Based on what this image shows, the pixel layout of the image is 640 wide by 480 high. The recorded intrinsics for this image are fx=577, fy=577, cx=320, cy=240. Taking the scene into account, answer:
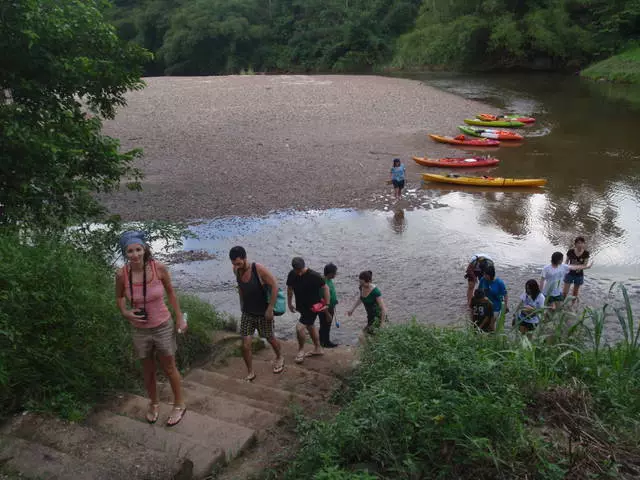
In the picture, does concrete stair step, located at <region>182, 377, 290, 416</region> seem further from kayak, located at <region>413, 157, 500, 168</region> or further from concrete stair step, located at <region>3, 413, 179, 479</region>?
kayak, located at <region>413, 157, 500, 168</region>

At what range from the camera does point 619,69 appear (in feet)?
121

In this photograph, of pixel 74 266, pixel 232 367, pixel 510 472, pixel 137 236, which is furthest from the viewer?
pixel 232 367

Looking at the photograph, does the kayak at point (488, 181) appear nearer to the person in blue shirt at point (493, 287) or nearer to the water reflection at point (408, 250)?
the water reflection at point (408, 250)

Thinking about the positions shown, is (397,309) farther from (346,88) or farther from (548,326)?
(346,88)

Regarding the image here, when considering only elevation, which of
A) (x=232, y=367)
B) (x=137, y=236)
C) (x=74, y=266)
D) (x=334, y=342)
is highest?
(x=137, y=236)

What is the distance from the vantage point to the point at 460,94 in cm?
3309

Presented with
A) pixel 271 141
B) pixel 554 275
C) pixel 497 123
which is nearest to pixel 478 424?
pixel 554 275

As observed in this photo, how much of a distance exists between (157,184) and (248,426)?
13.1m

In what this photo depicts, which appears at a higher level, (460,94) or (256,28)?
(256,28)

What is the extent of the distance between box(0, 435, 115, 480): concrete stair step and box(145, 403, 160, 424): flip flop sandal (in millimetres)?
880

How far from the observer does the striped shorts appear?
5758 mm

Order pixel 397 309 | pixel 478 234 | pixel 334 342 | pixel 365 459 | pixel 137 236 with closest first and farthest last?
pixel 365 459 < pixel 137 236 < pixel 334 342 < pixel 397 309 < pixel 478 234

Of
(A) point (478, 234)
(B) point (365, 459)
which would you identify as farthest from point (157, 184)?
(B) point (365, 459)

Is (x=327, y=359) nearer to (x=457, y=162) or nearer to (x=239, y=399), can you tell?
(x=239, y=399)
